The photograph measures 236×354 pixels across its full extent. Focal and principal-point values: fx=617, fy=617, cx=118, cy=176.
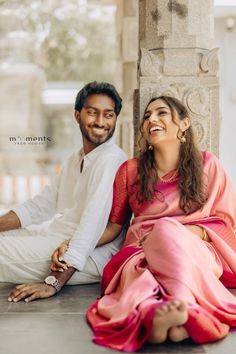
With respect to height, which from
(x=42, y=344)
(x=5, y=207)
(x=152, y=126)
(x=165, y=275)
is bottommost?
(x=5, y=207)

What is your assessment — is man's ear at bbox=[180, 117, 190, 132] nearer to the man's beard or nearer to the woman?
the woman

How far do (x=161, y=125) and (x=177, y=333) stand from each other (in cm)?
134

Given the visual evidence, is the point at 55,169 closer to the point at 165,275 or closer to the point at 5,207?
the point at 5,207

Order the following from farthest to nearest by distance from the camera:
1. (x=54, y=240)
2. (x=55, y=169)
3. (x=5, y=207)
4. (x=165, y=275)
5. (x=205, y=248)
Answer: (x=55, y=169) → (x=5, y=207) → (x=54, y=240) → (x=205, y=248) → (x=165, y=275)

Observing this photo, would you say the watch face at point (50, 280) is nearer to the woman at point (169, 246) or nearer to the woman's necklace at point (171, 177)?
the woman at point (169, 246)

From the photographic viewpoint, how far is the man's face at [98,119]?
3.88 m

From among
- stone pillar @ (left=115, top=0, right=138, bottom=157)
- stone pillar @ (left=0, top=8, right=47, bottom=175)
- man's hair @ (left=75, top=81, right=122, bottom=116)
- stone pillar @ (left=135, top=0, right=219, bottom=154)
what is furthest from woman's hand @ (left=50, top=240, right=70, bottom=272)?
stone pillar @ (left=0, top=8, right=47, bottom=175)

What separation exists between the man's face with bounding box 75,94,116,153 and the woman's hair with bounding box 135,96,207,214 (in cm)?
26

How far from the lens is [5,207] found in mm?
10492

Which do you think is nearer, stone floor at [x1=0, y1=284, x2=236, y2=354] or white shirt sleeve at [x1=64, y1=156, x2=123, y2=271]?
stone floor at [x1=0, y1=284, x2=236, y2=354]

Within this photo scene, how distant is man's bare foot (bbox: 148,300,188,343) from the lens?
2547 mm

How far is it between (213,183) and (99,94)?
936 mm

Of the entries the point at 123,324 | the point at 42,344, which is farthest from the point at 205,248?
the point at 42,344

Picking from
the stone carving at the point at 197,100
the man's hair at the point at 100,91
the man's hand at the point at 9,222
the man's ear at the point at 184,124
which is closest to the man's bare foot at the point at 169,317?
the man's ear at the point at 184,124
